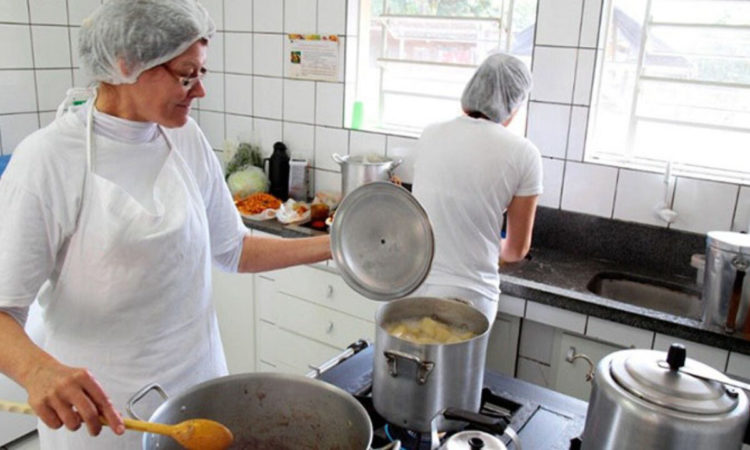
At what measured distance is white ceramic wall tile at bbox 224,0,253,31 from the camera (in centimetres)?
274

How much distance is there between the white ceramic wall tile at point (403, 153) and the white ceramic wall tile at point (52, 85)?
1.42m

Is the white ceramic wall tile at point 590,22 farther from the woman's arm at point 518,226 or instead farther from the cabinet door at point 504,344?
the cabinet door at point 504,344

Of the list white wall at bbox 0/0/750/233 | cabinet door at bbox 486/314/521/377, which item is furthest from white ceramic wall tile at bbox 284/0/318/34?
cabinet door at bbox 486/314/521/377

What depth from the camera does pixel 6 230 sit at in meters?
0.95

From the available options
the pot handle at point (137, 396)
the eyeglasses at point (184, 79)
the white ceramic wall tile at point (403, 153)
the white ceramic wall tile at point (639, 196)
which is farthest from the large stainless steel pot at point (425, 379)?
the white ceramic wall tile at point (403, 153)

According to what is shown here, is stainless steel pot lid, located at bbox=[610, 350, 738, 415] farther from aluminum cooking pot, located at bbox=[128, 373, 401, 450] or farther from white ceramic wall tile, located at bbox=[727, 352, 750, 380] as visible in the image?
white ceramic wall tile, located at bbox=[727, 352, 750, 380]

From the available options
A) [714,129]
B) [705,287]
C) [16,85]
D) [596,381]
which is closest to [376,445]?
[596,381]

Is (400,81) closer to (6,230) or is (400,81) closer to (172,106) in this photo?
(172,106)

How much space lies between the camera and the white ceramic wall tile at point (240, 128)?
2.88 metres

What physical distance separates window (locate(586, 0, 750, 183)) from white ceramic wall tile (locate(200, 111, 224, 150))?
170 centimetres

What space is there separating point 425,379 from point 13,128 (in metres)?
2.31

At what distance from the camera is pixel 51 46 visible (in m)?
2.61

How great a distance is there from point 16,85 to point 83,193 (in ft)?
6.03

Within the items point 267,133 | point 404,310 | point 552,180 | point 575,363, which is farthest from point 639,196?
point 267,133
